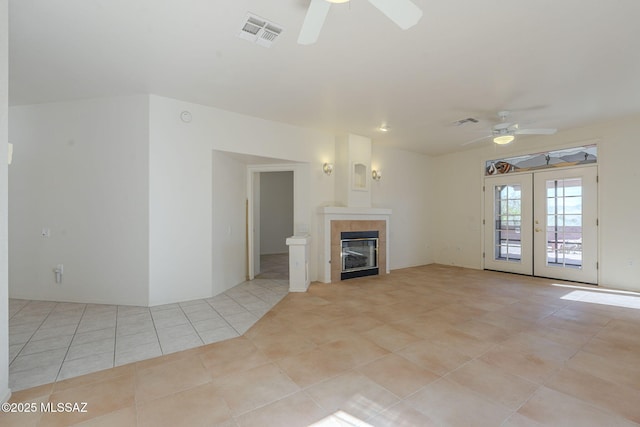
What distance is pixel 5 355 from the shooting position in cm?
186

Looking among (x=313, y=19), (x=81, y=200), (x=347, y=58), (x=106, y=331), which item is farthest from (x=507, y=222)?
(x=81, y=200)

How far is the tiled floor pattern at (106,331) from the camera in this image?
7.60 ft

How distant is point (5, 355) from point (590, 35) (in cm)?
529

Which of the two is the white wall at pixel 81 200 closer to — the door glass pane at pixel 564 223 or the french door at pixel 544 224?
the french door at pixel 544 224

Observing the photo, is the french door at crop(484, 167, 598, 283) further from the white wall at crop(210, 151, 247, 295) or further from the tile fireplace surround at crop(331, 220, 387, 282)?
the white wall at crop(210, 151, 247, 295)

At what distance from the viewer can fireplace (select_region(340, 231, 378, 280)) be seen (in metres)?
5.40

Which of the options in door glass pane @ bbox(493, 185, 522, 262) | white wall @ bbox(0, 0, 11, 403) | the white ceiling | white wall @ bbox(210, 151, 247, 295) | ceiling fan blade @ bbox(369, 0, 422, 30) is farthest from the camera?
door glass pane @ bbox(493, 185, 522, 262)

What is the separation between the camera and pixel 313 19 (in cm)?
192

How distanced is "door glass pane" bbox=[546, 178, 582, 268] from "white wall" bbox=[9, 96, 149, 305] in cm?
717

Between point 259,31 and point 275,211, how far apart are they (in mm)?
7236

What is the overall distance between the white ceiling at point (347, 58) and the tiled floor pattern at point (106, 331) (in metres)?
2.89

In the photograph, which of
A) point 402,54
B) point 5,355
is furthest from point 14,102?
point 402,54

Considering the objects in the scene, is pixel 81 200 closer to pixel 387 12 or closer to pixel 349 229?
pixel 349 229

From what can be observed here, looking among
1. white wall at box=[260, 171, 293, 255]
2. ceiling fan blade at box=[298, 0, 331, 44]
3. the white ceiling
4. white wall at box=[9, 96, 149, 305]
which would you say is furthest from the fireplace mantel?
white wall at box=[260, 171, 293, 255]
